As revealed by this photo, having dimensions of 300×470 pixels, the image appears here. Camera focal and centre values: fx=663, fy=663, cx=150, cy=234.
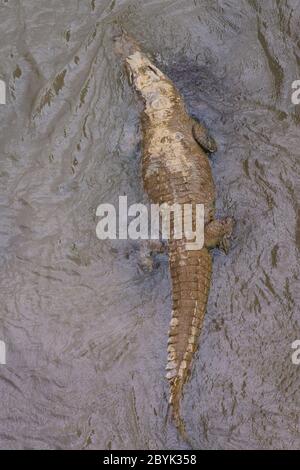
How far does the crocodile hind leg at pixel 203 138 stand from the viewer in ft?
22.0

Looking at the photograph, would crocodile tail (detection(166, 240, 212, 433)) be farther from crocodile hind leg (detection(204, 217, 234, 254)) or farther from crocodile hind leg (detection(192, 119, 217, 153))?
crocodile hind leg (detection(192, 119, 217, 153))

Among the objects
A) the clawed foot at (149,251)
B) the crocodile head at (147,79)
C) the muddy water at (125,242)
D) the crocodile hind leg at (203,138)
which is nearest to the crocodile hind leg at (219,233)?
the muddy water at (125,242)

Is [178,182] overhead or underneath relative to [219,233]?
overhead

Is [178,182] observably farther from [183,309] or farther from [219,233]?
[183,309]

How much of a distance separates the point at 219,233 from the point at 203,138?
39.3 inches

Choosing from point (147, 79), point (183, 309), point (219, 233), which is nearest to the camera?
point (183, 309)

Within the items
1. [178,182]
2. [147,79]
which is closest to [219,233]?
[178,182]

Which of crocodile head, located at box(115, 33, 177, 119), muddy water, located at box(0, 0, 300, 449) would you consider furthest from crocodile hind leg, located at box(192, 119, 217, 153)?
crocodile head, located at box(115, 33, 177, 119)

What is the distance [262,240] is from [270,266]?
274 millimetres

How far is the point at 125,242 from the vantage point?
265 inches

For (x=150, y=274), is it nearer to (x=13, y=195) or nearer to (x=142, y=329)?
(x=142, y=329)

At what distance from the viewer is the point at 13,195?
6.97 meters

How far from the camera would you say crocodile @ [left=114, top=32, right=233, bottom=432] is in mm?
6184
